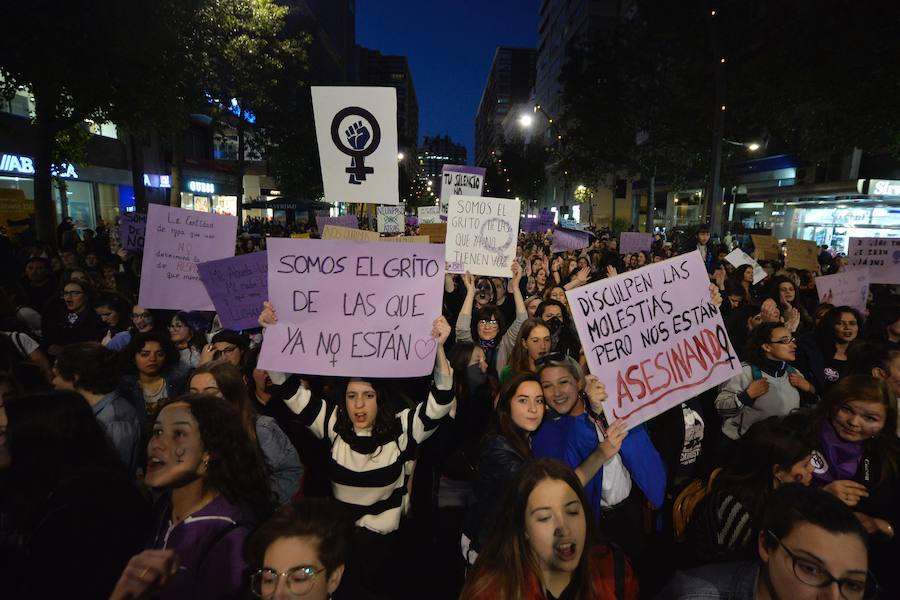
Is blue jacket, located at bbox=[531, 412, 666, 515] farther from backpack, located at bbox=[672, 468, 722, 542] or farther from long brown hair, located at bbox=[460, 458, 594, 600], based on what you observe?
long brown hair, located at bbox=[460, 458, 594, 600]

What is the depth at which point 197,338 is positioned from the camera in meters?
4.95

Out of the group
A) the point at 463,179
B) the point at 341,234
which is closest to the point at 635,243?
the point at 463,179

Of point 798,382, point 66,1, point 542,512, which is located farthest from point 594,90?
point 542,512

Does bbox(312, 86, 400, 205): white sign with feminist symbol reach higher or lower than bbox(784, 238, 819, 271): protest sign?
higher

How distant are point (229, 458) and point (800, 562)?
2198mm

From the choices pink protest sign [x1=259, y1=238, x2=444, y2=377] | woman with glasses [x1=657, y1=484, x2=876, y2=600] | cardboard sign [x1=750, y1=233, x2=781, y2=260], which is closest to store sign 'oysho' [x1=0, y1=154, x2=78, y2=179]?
pink protest sign [x1=259, y1=238, x2=444, y2=377]

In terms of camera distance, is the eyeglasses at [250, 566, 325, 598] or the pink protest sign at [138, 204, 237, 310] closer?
the eyeglasses at [250, 566, 325, 598]

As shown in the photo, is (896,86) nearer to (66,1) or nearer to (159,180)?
(66,1)

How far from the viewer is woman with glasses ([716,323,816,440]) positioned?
12.5 ft

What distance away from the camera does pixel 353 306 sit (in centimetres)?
311

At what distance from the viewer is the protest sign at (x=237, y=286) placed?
165 inches

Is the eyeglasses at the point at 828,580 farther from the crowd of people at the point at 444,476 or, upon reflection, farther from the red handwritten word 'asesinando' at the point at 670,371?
the red handwritten word 'asesinando' at the point at 670,371

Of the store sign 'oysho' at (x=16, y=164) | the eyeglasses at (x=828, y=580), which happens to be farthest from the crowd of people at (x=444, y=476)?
the store sign 'oysho' at (x=16, y=164)

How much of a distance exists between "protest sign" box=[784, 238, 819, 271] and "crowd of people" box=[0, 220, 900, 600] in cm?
397
